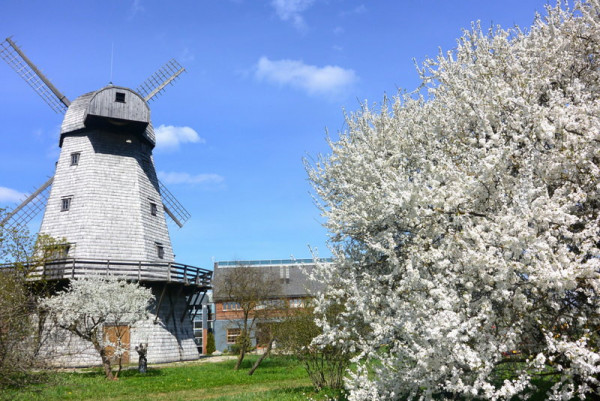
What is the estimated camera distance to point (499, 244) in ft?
23.7

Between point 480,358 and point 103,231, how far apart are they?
90.0ft

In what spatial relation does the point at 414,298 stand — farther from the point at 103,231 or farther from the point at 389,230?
the point at 103,231

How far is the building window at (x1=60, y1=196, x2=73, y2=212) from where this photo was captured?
102 ft

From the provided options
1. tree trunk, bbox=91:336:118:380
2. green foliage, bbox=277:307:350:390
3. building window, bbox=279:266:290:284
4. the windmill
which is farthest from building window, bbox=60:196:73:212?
building window, bbox=279:266:290:284

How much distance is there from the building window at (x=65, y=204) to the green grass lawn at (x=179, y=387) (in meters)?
12.0

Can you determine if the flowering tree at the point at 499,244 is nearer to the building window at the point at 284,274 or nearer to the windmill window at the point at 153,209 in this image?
the windmill window at the point at 153,209

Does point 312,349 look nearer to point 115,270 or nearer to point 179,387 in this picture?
point 179,387

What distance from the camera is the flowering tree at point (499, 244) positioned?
266 inches

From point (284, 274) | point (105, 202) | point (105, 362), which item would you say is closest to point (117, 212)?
point (105, 202)

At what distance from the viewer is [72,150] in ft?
108

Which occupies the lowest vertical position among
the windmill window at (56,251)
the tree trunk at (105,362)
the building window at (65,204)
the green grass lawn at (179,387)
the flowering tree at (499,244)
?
the green grass lawn at (179,387)

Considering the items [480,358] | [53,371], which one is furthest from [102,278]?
[480,358]

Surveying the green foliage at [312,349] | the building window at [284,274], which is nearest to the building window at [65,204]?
the green foliage at [312,349]

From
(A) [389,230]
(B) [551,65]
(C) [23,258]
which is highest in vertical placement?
(B) [551,65]
